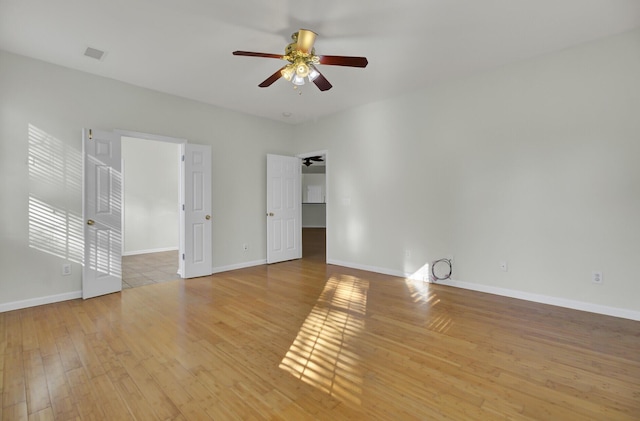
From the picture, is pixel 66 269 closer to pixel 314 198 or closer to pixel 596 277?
pixel 596 277

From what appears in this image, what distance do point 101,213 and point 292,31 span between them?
3.27 meters

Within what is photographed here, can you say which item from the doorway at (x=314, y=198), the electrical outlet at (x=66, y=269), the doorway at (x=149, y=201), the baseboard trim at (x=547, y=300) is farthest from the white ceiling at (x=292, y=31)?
the doorway at (x=314, y=198)

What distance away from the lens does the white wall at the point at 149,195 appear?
6.90m

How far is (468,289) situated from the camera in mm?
3977

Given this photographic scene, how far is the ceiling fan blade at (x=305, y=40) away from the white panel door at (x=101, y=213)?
9.34ft

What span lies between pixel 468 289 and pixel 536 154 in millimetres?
1884

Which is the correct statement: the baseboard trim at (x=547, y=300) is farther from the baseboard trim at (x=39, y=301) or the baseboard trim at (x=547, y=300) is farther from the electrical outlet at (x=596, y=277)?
the baseboard trim at (x=39, y=301)

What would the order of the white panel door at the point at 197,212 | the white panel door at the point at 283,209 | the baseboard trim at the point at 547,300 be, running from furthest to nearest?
the white panel door at the point at 283,209 < the white panel door at the point at 197,212 < the baseboard trim at the point at 547,300

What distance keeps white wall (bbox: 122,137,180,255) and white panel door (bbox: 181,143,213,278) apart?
321 cm

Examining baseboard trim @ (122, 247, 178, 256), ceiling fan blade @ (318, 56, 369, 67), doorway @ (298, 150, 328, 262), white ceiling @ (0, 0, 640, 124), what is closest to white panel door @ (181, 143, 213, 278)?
white ceiling @ (0, 0, 640, 124)

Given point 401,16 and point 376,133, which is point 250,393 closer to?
point 401,16

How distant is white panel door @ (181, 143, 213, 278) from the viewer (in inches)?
182

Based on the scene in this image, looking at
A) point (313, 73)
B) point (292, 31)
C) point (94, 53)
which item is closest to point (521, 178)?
point (313, 73)

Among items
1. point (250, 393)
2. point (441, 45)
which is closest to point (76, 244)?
point (250, 393)
